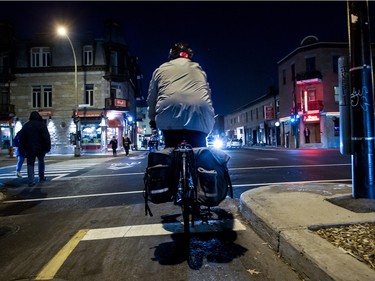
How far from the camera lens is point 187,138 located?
3.59 m

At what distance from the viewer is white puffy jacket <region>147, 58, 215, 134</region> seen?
3.49 meters

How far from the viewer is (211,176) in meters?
3.20

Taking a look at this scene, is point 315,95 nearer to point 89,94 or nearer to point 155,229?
point 89,94

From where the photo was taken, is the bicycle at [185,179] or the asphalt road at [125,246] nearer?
the asphalt road at [125,246]

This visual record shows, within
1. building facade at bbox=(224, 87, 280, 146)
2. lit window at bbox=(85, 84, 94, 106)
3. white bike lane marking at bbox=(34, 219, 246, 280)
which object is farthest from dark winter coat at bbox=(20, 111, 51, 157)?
building facade at bbox=(224, 87, 280, 146)

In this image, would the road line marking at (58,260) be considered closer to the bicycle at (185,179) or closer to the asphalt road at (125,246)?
the asphalt road at (125,246)

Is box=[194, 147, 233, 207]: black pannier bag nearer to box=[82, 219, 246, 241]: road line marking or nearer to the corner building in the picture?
box=[82, 219, 246, 241]: road line marking

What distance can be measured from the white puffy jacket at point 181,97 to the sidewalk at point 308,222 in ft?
4.58

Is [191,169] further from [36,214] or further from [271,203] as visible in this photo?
[36,214]

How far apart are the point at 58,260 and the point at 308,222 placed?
2.78 metres

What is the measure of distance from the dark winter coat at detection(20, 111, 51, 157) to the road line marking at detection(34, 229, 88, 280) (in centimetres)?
565

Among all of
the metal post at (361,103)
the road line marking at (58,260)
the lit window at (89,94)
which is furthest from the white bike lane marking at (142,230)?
the lit window at (89,94)

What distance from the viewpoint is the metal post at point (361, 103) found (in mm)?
4188

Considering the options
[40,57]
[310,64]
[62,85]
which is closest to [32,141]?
[62,85]
